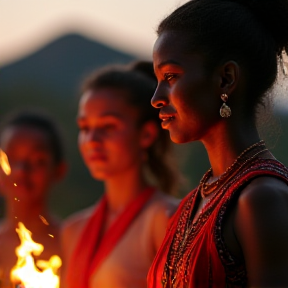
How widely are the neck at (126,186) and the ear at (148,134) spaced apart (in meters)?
Answer: 0.15

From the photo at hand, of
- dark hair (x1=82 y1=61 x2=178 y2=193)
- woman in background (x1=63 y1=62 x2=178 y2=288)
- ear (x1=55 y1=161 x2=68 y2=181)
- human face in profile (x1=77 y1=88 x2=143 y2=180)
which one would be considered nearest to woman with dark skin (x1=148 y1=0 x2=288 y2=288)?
woman in background (x1=63 y1=62 x2=178 y2=288)

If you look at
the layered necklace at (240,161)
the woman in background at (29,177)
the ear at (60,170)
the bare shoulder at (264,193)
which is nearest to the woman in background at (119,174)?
the woman in background at (29,177)

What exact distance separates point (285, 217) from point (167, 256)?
52 centimetres

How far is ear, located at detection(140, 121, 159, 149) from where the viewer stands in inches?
181

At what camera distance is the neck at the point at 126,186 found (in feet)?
14.9

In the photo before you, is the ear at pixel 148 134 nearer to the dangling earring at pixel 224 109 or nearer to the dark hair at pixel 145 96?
the dark hair at pixel 145 96

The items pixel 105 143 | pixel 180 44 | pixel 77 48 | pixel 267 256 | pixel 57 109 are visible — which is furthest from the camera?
pixel 77 48

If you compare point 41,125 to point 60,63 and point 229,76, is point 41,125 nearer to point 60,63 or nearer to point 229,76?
point 229,76

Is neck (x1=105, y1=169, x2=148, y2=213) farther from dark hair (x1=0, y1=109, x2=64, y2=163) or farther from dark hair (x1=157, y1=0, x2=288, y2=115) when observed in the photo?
dark hair (x1=157, y1=0, x2=288, y2=115)

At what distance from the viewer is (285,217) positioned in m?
2.39

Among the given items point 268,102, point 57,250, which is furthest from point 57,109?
point 268,102

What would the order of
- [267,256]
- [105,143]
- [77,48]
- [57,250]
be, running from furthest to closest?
[77,48] → [57,250] → [105,143] → [267,256]

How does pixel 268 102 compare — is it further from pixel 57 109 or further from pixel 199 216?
pixel 57 109

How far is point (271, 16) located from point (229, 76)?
0.27 metres
